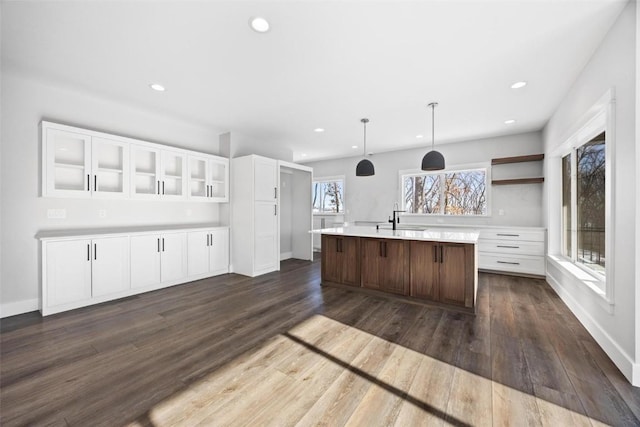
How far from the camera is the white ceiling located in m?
2.07

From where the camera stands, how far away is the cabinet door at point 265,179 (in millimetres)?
4961

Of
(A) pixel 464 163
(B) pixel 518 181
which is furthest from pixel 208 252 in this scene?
(B) pixel 518 181

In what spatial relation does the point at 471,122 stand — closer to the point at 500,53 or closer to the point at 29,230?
the point at 500,53

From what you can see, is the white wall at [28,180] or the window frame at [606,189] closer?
the window frame at [606,189]

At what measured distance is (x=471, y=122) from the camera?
4.61 meters

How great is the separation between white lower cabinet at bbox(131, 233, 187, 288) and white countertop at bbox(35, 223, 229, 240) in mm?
145

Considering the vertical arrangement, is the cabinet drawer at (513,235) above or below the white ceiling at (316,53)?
below

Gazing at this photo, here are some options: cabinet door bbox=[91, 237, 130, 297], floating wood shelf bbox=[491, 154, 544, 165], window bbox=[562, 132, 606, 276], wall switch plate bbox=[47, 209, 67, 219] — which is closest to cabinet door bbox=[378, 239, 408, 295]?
window bbox=[562, 132, 606, 276]

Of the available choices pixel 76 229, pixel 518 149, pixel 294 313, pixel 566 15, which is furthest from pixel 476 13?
pixel 76 229

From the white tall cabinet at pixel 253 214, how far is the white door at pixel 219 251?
5.7 inches

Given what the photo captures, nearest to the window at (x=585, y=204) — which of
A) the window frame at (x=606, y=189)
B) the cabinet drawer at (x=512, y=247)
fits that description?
the window frame at (x=606, y=189)

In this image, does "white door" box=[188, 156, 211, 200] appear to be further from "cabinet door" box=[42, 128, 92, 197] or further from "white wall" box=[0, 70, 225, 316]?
"cabinet door" box=[42, 128, 92, 197]

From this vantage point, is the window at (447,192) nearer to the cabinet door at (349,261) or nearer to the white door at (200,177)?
the cabinet door at (349,261)

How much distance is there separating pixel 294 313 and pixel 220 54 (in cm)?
293
